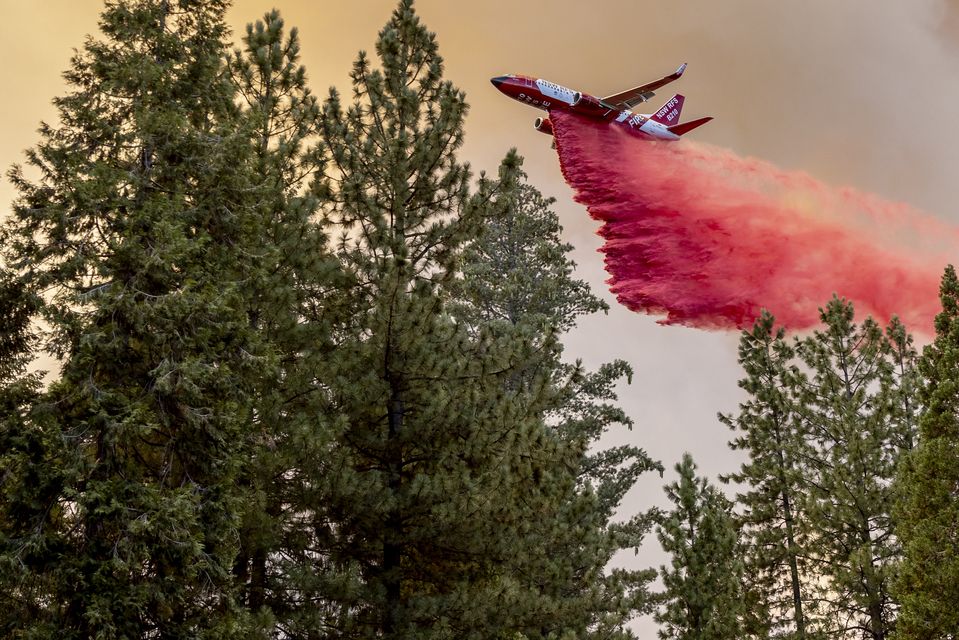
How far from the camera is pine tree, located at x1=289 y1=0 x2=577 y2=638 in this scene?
1143cm

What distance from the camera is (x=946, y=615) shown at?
15.1m

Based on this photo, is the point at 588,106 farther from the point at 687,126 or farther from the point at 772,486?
the point at 772,486

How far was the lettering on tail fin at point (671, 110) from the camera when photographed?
5178 cm

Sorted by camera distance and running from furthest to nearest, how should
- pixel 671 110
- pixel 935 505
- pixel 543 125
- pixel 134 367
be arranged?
pixel 671 110
pixel 543 125
pixel 935 505
pixel 134 367

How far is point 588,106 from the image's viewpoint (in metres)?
39.1

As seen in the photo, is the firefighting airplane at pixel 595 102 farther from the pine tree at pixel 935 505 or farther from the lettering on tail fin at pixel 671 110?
the pine tree at pixel 935 505

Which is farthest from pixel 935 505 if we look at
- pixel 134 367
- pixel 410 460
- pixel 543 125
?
pixel 543 125

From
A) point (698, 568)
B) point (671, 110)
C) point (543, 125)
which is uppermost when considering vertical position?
point (671, 110)

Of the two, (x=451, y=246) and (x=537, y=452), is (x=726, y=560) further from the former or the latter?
(x=451, y=246)

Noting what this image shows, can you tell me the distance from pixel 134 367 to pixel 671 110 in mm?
45573

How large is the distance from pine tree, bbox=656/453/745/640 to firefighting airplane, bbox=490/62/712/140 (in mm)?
23643

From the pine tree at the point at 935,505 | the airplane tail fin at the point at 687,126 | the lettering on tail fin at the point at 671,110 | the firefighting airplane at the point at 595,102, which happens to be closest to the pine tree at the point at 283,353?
the pine tree at the point at 935,505

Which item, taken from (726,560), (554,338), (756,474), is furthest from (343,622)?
(756,474)

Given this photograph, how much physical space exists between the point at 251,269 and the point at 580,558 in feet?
20.8
